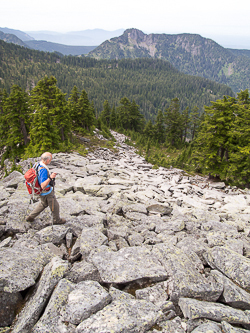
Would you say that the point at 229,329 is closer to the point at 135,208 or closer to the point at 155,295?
the point at 155,295

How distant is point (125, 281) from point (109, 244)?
63.2 inches

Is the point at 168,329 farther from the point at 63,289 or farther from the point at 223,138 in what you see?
the point at 223,138

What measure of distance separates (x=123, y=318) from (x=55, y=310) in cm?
128

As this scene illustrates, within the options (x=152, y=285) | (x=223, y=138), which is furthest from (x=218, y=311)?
(x=223, y=138)

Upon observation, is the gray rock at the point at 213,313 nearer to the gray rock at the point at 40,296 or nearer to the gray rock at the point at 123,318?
the gray rock at the point at 123,318

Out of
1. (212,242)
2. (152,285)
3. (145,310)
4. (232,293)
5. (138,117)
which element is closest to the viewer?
(145,310)

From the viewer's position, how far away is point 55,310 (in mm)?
3352

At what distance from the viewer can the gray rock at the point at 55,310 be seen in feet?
10.2

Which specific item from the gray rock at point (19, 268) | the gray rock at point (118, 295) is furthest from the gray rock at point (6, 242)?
the gray rock at point (118, 295)

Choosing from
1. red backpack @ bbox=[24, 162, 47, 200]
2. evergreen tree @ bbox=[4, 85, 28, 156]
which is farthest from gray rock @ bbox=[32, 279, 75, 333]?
evergreen tree @ bbox=[4, 85, 28, 156]

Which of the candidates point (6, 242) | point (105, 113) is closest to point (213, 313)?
point (6, 242)

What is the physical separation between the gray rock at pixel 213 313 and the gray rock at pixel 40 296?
2.69 metres

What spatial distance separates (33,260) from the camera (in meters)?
4.36

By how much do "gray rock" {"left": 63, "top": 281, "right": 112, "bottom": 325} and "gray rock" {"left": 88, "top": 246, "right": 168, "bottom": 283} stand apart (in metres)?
0.52
